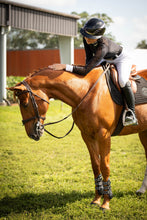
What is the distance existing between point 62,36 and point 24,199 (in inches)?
569

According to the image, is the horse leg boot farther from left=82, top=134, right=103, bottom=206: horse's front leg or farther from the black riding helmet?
the black riding helmet

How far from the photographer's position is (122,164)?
234 inches

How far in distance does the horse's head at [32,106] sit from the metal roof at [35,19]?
11.5 metres

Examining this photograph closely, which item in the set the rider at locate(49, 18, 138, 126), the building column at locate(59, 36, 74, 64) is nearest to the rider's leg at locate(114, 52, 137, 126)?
the rider at locate(49, 18, 138, 126)

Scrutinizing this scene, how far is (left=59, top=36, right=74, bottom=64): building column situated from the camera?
17.1 meters

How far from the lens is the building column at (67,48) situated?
1711cm

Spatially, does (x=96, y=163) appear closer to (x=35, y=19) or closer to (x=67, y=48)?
(x=35, y=19)

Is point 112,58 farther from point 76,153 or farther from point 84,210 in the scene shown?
point 76,153

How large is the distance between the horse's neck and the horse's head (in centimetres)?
12

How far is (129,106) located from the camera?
384 centimetres

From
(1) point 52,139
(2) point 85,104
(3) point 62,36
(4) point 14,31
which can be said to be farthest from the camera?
(4) point 14,31

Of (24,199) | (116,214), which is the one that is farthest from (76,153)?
(116,214)

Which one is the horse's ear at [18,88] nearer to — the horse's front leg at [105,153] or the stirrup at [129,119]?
the horse's front leg at [105,153]

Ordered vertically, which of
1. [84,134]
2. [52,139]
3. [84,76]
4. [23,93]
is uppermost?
[84,76]
